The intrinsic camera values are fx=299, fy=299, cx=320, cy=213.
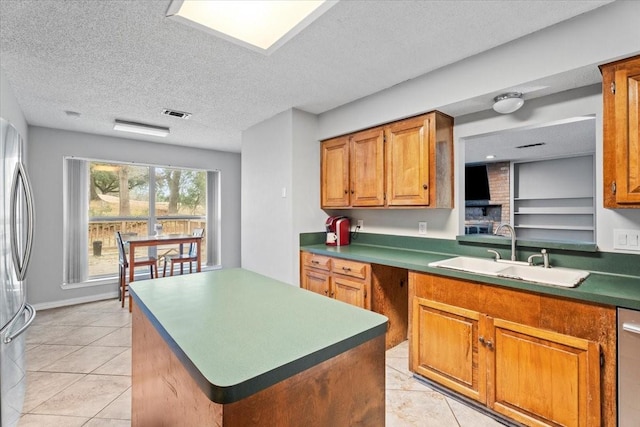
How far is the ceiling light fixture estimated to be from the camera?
205 centimetres

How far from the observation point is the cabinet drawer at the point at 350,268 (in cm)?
255

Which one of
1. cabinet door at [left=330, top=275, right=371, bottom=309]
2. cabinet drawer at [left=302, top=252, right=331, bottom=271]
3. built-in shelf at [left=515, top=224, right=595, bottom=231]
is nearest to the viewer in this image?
cabinet door at [left=330, top=275, right=371, bottom=309]

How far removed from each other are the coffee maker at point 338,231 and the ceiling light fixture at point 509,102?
1.77 meters

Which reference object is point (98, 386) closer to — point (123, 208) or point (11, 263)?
point (11, 263)

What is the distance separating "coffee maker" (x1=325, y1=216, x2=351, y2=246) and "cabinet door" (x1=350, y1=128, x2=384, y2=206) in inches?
13.1

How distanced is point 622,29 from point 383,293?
2217 millimetres

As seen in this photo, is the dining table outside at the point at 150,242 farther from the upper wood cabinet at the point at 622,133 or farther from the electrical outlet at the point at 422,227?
the upper wood cabinet at the point at 622,133

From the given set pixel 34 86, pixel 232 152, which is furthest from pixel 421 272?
pixel 232 152

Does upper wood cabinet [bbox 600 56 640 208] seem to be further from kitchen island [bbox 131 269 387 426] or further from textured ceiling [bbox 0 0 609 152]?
kitchen island [bbox 131 269 387 426]

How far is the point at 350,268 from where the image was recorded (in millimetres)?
2658

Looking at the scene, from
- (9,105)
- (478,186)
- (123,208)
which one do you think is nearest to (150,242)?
(123,208)

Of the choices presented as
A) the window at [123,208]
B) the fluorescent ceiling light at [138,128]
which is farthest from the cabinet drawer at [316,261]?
the window at [123,208]

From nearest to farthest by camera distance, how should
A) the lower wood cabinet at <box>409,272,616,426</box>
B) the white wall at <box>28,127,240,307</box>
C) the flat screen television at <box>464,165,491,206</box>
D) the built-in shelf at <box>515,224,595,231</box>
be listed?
the lower wood cabinet at <box>409,272,616,426</box>, the white wall at <box>28,127,240,307</box>, the built-in shelf at <box>515,224,595,231</box>, the flat screen television at <box>464,165,491,206</box>

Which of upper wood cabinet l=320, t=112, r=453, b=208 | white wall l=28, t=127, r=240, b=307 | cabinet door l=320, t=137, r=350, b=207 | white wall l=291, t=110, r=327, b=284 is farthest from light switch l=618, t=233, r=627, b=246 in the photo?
white wall l=28, t=127, r=240, b=307
